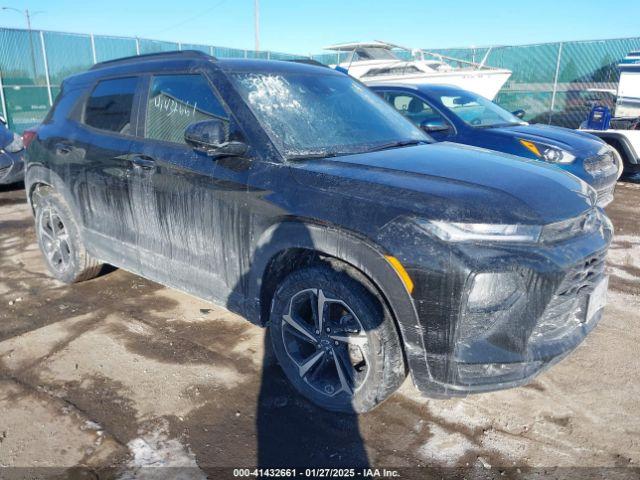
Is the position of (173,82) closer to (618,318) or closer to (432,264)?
(432,264)

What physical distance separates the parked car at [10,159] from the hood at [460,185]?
8232mm

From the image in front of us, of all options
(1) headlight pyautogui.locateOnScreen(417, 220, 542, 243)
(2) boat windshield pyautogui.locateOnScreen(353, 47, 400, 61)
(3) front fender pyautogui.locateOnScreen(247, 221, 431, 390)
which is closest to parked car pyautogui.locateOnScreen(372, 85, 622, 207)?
(3) front fender pyautogui.locateOnScreen(247, 221, 431, 390)

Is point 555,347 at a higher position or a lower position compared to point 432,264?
lower

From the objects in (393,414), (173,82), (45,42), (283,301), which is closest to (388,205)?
(283,301)

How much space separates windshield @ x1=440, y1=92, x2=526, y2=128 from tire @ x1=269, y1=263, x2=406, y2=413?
4656mm

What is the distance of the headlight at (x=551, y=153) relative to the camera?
6070mm

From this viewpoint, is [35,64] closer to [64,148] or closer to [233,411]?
[64,148]

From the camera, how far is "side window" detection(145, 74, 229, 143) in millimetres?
3250

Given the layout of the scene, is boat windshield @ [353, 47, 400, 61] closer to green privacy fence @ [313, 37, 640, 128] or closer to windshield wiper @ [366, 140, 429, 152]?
green privacy fence @ [313, 37, 640, 128]

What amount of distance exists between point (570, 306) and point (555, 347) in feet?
0.75

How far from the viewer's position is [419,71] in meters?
14.7

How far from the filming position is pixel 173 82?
3473 millimetres

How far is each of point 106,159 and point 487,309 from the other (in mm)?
2955

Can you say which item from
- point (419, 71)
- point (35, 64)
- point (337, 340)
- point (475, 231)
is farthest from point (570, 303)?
point (35, 64)
